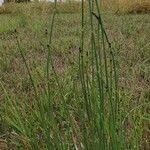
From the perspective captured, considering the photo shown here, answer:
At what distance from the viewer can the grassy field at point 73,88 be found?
2.04 metres

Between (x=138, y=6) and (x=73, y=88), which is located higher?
(x=73, y=88)

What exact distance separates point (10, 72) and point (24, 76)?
53 centimetres

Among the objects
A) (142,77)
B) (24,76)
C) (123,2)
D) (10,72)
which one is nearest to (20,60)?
(10,72)

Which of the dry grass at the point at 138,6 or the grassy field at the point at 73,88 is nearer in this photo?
the grassy field at the point at 73,88

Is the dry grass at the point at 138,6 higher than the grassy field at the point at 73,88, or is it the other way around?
the grassy field at the point at 73,88

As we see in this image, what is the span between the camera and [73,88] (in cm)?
239

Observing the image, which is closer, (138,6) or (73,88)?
(73,88)

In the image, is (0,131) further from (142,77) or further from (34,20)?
(34,20)

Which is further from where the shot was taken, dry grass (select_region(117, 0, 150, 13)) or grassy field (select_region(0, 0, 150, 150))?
dry grass (select_region(117, 0, 150, 13))

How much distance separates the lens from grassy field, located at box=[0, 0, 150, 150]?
2.04 m

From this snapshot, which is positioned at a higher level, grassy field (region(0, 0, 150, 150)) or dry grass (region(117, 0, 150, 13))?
grassy field (region(0, 0, 150, 150))

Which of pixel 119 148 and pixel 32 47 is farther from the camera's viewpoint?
pixel 32 47

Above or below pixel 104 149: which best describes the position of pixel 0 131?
below

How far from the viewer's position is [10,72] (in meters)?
5.46
